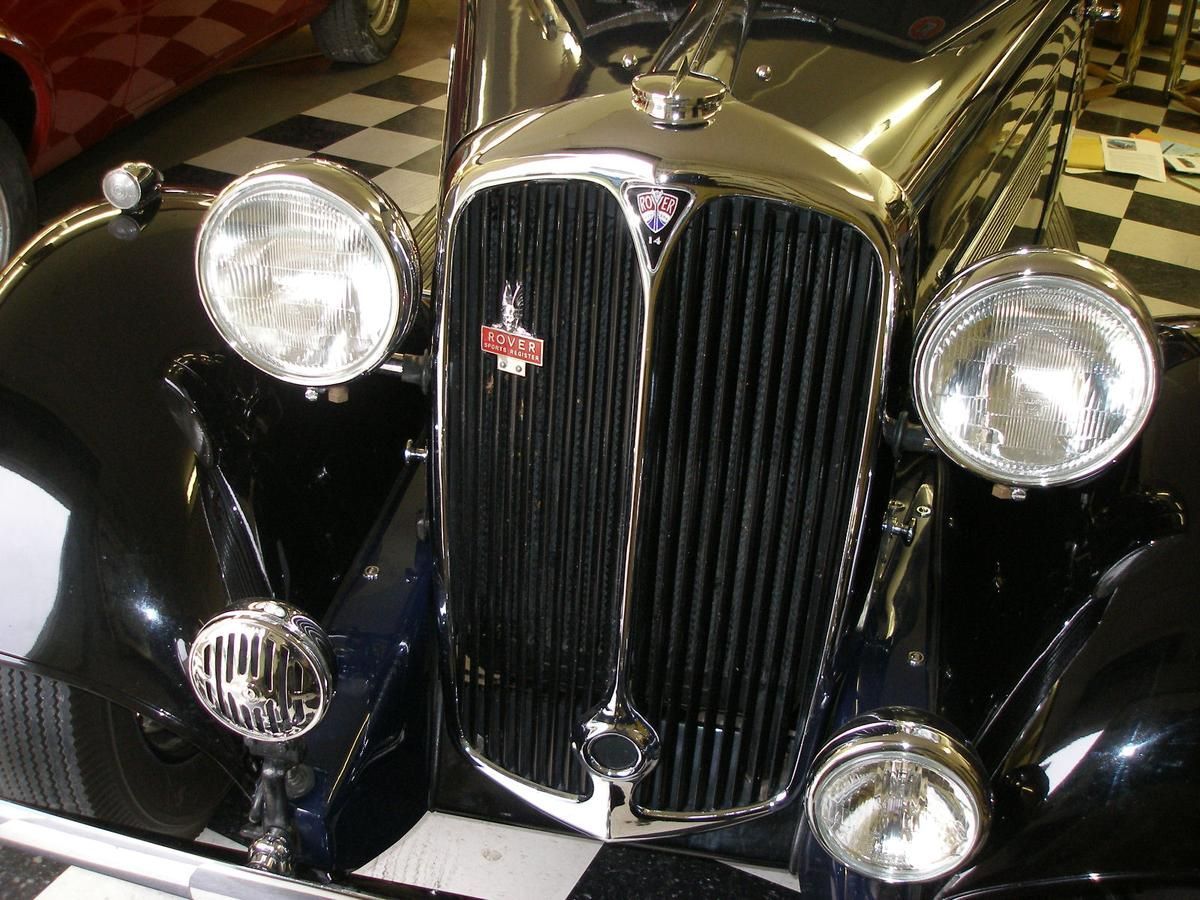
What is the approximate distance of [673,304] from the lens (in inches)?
42.8

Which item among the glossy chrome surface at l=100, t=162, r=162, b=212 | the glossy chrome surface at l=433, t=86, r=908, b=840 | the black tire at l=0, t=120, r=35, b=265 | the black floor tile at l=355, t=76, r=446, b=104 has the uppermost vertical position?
the black floor tile at l=355, t=76, r=446, b=104

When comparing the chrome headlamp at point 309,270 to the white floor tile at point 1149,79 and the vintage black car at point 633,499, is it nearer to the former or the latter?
the vintage black car at point 633,499

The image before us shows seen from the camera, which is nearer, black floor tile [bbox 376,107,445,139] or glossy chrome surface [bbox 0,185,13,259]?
glossy chrome surface [bbox 0,185,13,259]

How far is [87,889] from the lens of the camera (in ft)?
4.95

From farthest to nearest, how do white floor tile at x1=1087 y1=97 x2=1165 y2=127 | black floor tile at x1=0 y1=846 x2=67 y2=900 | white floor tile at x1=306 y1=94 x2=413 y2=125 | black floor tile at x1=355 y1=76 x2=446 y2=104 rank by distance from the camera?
white floor tile at x1=1087 y1=97 x2=1165 y2=127, black floor tile at x1=355 y1=76 x2=446 y2=104, white floor tile at x1=306 y1=94 x2=413 y2=125, black floor tile at x1=0 y1=846 x2=67 y2=900

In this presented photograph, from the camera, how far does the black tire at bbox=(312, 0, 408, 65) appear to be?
14.4ft

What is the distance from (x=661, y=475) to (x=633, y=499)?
0.13ft

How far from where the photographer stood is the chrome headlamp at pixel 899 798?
100cm

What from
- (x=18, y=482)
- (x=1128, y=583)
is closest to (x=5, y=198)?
(x=18, y=482)

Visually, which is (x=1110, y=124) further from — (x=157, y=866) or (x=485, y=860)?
(x=157, y=866)

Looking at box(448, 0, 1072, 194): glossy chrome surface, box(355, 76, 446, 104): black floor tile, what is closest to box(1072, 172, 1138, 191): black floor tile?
box(355, 76, 446, 104): black floor tile

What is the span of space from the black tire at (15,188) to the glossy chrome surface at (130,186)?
4.33ft

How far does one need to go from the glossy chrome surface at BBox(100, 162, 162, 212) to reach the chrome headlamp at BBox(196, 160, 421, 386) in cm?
34

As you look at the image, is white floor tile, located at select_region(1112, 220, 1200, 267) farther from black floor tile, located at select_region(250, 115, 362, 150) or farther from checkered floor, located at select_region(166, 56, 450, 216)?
black floor tile, located at select_region(250, 115, 362, 150)
